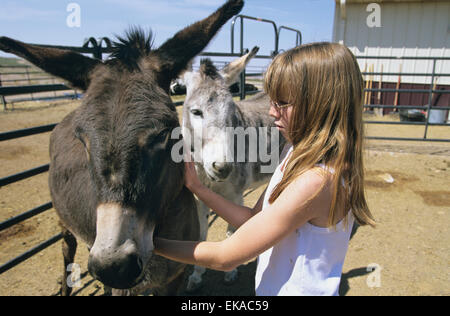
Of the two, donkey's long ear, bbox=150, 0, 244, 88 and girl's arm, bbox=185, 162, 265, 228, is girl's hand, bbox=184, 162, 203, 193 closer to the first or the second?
girl's arm, bbox=185, 162, 265, 228

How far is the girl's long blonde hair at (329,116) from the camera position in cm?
127

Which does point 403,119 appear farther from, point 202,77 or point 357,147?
point 357,147

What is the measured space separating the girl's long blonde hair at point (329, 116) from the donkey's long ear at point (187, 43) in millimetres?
640

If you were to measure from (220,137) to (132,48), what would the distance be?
134 cm

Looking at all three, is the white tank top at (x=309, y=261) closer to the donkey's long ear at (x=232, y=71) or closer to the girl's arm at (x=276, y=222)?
the girl's arm at (x=276, y=222)

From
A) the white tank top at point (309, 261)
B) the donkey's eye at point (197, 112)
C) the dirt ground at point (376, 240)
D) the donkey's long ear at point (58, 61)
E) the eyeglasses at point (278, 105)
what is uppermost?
the donkey's long ear at point (58, 61)

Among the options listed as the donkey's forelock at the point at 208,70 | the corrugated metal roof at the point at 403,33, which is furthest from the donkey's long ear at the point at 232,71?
the corrugated metal roof at the point at 403,33

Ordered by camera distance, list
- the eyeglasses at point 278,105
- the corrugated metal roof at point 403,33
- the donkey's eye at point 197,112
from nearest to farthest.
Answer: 1. the eyeglasses at point 278,105
2. the donkey's eye at point 197,112
3. the corrugated metal roof at point 403,33

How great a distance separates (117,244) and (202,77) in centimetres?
249

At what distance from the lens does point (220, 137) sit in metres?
2.89

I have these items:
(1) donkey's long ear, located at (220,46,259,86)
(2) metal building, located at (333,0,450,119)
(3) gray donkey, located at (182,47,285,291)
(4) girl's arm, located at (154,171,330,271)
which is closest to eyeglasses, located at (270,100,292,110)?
(4) girl's arm, located at (154,171,330,271)

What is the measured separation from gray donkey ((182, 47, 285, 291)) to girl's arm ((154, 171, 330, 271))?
148cm

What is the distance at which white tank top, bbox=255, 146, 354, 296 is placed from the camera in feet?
4.29
